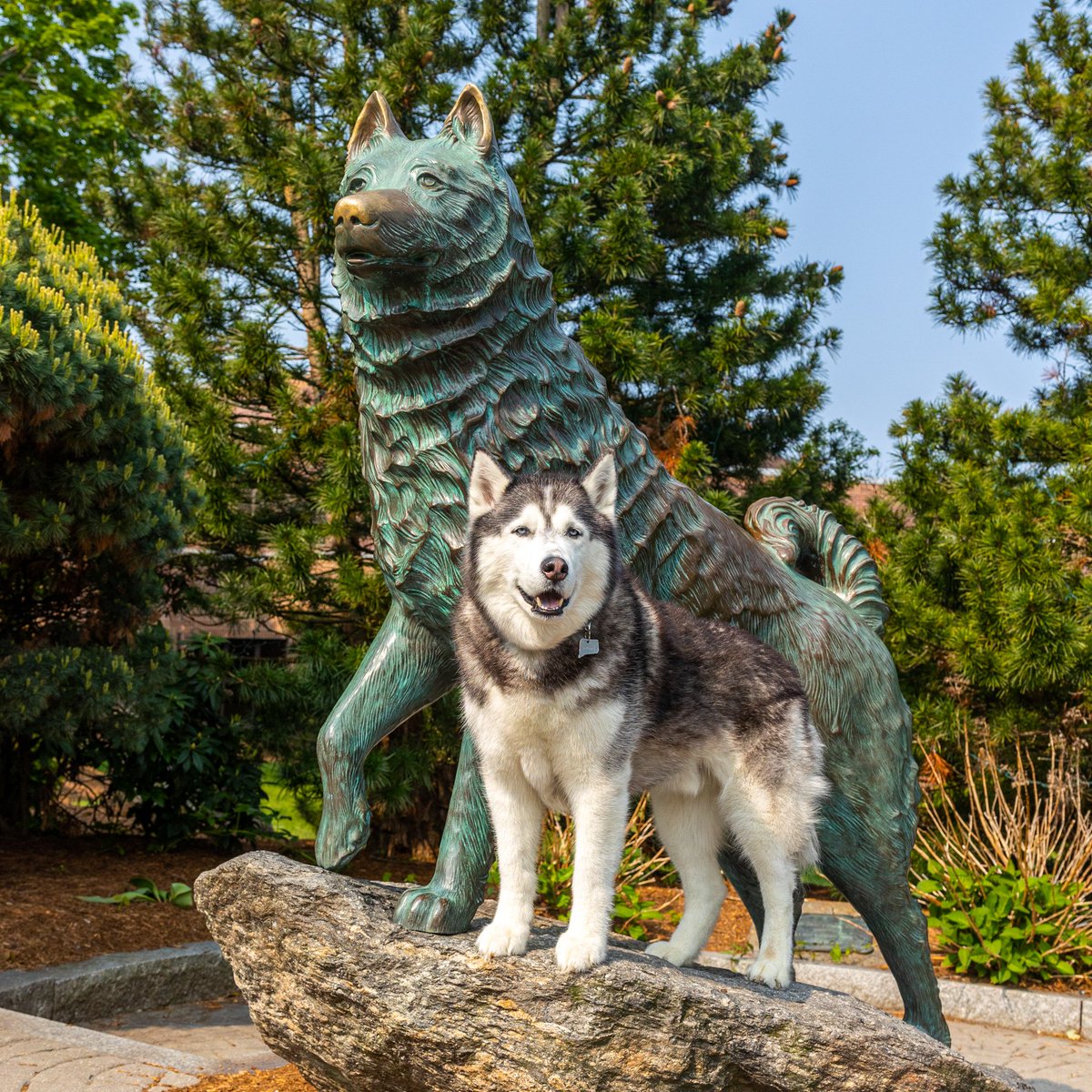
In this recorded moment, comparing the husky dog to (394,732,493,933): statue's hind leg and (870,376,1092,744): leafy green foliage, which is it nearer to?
(394,732,493,933): statue's hind leg

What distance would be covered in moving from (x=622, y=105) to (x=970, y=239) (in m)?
3.46

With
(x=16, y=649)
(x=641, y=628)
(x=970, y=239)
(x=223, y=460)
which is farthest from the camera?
(x=970, y=239)

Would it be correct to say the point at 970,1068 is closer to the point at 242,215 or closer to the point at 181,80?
the point at 242,215

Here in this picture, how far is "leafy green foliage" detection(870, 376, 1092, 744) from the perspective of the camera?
26.6ft

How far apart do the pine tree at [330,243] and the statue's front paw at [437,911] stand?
16.6ft

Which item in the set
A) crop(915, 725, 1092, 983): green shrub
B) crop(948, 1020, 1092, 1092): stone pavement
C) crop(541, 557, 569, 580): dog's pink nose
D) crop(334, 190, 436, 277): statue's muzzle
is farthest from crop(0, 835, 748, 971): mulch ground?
crop(541, 557, 569, 580): dog's pink nose

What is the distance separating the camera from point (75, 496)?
667 centimetres

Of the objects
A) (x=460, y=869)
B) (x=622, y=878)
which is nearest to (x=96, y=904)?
(x=622, y=878)

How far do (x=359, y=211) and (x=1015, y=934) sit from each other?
6.84 m

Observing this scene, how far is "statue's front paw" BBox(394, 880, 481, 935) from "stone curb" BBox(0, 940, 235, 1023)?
3.33 metres

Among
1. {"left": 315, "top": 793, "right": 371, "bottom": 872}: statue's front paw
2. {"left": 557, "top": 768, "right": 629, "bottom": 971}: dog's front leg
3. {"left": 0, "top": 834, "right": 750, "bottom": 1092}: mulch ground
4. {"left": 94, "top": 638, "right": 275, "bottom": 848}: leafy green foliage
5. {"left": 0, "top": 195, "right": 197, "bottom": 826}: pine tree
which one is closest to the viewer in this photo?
{"left": 557, "top": 768, "right": 629, "bottom": 971}: dog's front leg

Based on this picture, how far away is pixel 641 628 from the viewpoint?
2963 millimetres

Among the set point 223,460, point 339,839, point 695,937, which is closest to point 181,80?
→ point 223,460

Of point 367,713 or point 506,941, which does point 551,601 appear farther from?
point 367,713
